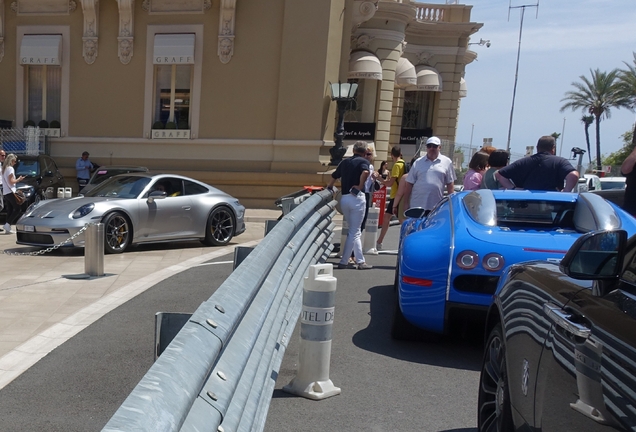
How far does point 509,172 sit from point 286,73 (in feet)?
Answer: 43.4

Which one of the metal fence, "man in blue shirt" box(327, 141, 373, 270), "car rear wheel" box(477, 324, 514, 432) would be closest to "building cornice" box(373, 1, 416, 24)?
the metal fence

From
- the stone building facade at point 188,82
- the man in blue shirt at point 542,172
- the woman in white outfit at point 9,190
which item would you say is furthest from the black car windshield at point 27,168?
the man in blue shirt at point 542,172

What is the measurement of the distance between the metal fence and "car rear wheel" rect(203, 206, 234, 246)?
11.0m

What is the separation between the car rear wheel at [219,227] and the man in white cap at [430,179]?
4.58 metres

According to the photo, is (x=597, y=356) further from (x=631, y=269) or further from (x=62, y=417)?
(x=62, y=417)

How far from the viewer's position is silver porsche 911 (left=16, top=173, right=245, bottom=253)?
1119cm

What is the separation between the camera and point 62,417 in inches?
171

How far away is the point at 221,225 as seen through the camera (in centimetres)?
1305

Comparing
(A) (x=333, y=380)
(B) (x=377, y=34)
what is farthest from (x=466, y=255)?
(B) (x=377, y=34)

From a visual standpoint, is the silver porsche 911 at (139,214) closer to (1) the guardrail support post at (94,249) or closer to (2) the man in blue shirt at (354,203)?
(1) the guardrail support post at (94,249)

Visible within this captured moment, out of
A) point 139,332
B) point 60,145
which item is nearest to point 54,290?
point 139,332

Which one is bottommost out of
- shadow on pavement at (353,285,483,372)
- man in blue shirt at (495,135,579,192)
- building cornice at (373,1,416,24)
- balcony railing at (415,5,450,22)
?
shadow on pavement at (353,285,483,372)

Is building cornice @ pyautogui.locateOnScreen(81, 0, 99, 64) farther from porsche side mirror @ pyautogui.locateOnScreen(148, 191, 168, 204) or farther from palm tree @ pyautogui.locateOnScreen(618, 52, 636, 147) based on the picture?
palm tree @ pyautogui.locateOnScreen(618, 52, 636, 147)

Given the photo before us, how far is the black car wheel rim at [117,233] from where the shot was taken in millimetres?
11359
